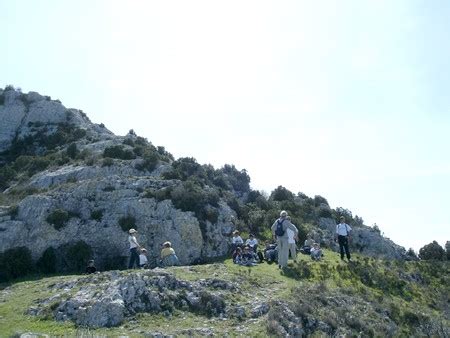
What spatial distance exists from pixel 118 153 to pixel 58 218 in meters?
12.5

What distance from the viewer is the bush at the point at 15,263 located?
24828 mm

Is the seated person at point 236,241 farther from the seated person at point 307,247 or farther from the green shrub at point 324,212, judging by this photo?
the green shrub at point 324,212

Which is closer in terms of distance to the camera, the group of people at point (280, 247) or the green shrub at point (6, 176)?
the group of people at point (280, 247)

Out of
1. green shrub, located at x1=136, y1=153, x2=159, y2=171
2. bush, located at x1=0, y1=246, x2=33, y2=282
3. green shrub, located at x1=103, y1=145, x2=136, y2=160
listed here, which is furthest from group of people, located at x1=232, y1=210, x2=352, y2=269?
green shrub, located at x1=103, y1=145, x2=136, y2=160

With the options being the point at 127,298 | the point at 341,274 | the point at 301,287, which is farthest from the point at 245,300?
the point at 341,274

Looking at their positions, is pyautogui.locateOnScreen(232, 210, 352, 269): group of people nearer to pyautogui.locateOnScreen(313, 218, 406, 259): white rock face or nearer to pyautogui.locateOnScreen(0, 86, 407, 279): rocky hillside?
pyautogui.locateOnScreen(0, 86, 407, 279): rocky hillside

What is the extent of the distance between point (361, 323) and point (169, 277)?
305 inches

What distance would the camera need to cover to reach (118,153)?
1569 inches

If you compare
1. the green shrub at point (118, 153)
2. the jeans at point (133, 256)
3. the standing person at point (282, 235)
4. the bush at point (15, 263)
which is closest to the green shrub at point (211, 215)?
the standing person at point (282, 235)

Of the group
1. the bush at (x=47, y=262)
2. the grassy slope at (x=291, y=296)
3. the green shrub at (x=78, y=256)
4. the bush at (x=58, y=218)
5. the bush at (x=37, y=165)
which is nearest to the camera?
the grassy slope at (x=291, y=296)

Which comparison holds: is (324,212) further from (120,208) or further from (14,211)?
(14,211)

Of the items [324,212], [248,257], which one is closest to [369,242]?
[324,212]

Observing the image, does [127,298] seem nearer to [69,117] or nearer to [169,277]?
[169,277]

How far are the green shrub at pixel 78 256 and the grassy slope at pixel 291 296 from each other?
115 inches
